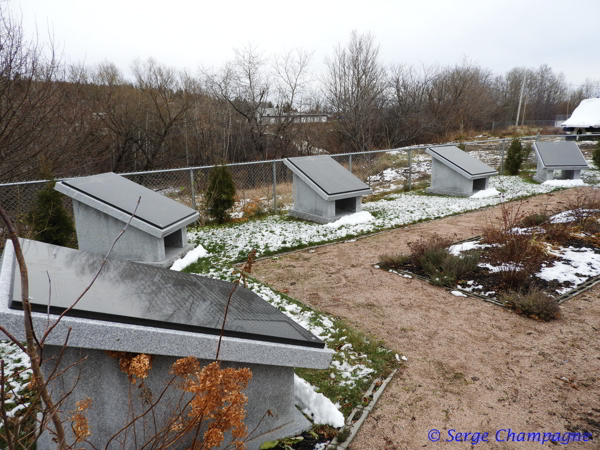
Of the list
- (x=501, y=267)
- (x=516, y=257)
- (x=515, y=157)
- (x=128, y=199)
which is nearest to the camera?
(x=516, y=257)

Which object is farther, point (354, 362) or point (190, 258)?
point (190, 258)

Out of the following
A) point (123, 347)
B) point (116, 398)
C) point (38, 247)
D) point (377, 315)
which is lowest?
point (377, 315)

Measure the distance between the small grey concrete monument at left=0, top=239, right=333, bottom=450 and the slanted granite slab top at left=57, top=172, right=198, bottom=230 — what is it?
11.1 feet

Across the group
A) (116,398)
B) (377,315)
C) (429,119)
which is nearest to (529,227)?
(377,315)

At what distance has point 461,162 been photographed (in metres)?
13.6

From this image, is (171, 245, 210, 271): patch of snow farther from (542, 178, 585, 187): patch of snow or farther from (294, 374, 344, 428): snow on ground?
(542, 178, 585, 187): patch of snow

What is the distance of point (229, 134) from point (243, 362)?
2564 centimetres

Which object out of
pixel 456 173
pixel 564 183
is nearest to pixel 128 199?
pixel 456 173

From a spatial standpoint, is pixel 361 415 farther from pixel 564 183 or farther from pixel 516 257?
pixel 564 183

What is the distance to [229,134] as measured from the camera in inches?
1062

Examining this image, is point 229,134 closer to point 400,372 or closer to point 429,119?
point 429,119

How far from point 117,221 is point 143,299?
176 inches

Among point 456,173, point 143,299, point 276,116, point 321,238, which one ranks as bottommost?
point 321,238

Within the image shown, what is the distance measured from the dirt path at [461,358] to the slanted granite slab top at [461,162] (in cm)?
795
